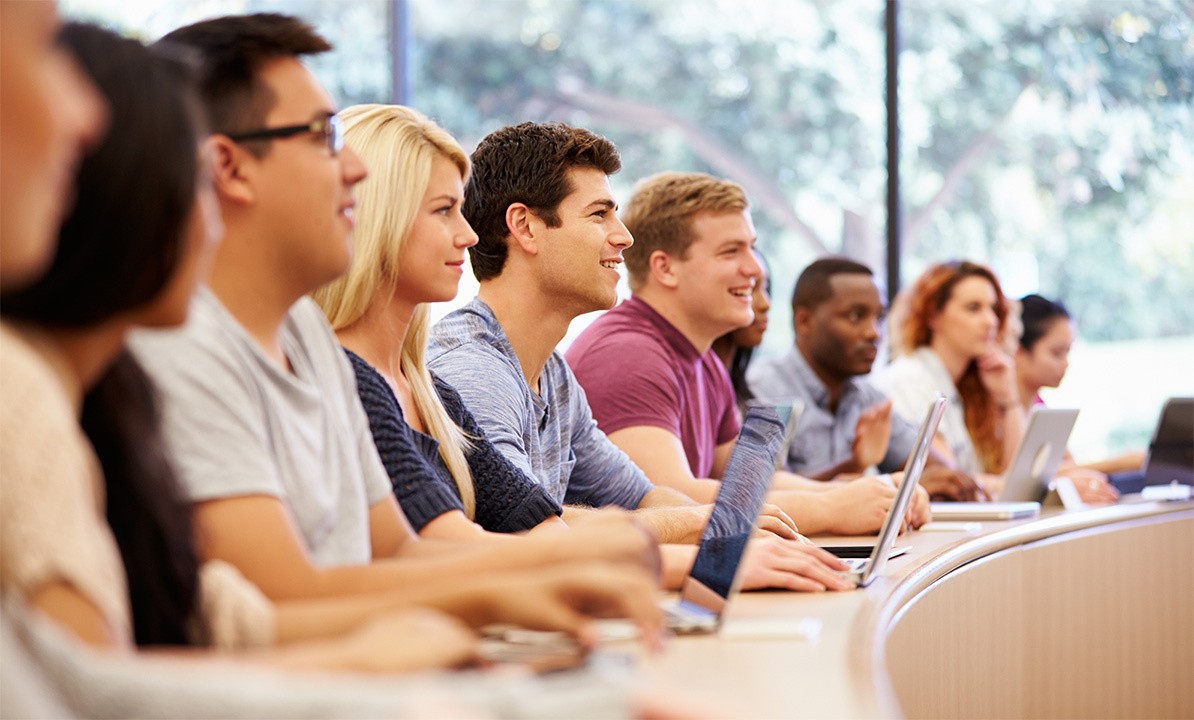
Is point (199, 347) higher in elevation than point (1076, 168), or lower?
higher

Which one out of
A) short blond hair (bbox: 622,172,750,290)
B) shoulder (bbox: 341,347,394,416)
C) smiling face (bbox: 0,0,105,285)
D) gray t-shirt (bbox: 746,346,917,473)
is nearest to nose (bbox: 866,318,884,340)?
gray t-shirt (bbox: 746,346,917,473)

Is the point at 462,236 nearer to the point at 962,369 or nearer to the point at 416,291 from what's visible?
the point at 416,291

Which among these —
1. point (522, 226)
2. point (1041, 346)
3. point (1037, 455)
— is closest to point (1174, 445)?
point (1037, 455)

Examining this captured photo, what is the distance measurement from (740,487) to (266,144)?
2.02 feet

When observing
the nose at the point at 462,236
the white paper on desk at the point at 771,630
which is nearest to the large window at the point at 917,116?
the nose at the point at 462,236

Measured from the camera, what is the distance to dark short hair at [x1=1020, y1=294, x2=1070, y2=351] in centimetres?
519

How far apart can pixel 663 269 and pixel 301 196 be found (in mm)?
2145

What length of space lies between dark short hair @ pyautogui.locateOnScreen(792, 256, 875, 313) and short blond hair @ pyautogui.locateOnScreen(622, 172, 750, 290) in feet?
2.75

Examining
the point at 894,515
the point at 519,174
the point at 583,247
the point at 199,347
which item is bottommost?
the point at 894,515

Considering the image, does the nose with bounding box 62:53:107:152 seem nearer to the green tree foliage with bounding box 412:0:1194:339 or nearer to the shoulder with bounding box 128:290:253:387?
the shoulder with bounding box 128:290:253:387

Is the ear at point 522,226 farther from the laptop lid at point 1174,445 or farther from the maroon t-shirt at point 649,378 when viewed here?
the laptop lid at point 1174,445

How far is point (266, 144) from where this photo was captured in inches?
58.9

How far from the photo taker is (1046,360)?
16.9ft

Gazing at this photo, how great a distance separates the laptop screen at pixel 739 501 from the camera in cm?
148
